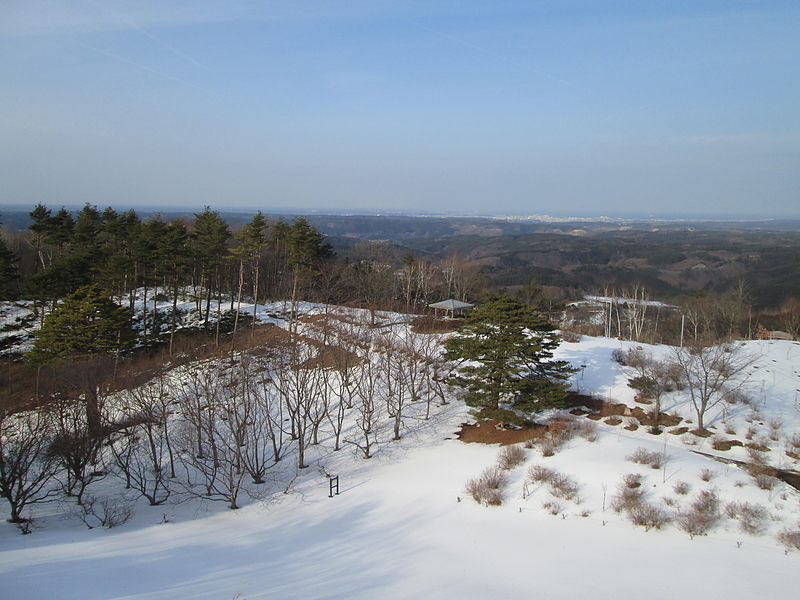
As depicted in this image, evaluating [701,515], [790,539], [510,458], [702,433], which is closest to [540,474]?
[510,458]

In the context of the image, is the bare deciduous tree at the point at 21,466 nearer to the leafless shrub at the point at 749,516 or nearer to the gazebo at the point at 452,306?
the leafless shrub at the point at 749,516

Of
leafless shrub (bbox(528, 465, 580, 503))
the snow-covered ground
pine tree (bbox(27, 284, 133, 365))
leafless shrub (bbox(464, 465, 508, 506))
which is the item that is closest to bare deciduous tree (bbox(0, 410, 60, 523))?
the snow-covered ground

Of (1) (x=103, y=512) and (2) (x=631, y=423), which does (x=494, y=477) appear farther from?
(1) (x=103, y=512)

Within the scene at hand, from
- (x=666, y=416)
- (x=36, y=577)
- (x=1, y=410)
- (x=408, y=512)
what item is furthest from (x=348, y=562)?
(x=666, y=416)

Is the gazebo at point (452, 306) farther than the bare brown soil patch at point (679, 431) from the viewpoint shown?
Yes

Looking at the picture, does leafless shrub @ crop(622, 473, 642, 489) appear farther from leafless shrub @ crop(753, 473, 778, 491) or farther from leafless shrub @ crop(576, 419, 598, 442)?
leafless shrub @ crop(753, 473, 778, 491)

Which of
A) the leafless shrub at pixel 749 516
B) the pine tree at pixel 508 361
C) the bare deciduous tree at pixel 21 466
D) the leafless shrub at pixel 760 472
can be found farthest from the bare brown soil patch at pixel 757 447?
the bare deciduous tree at pixel 21 466
